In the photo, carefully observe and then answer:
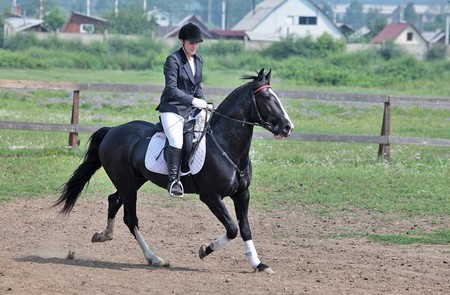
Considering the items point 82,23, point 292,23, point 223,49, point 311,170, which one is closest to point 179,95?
point 311,170

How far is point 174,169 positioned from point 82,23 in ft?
297

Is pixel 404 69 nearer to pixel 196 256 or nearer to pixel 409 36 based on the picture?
pixel 409 36

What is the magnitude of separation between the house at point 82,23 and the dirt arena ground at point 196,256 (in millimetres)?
83054

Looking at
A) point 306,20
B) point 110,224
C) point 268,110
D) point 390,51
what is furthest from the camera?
point 306,20

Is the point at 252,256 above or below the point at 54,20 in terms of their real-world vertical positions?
below

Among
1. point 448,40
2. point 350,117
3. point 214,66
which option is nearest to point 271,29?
point 448,40

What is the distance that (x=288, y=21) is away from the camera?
10481 cm

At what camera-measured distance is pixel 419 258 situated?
10227 millimetres

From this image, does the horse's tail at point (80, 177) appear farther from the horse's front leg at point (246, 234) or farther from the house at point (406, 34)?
the house at point (406, 34)

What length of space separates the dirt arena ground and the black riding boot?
82 cm

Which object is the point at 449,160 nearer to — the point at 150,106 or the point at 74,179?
the point at 74,179

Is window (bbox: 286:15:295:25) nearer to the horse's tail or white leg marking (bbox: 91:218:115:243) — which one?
the horse's tail

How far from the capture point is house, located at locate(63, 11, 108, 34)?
95.6m

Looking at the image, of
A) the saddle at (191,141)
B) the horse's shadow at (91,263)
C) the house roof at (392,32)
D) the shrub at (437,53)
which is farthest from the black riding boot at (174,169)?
the house roof at (392,32)
